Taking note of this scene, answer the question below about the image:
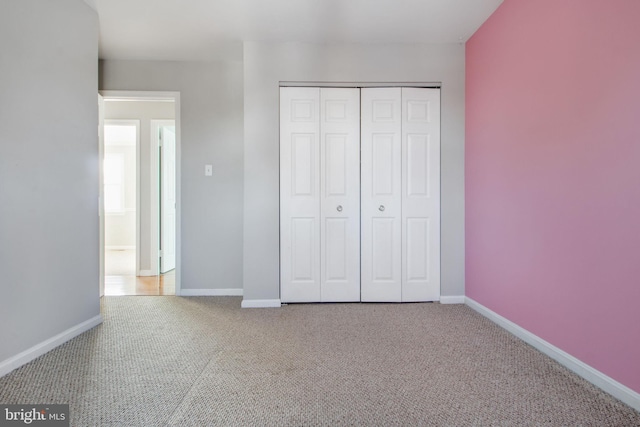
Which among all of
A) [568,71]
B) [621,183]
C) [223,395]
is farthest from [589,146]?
[223,395]

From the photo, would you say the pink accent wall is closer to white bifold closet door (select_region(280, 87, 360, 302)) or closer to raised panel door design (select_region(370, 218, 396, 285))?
raised panel door design (select_region(370, 218, 396, 285))

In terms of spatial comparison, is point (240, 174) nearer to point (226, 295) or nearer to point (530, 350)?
point (226, 295)

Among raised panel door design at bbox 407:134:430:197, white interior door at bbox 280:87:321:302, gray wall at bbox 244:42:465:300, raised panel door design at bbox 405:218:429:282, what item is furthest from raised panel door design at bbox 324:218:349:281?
raised panel door design at bbox 407:134:430:197

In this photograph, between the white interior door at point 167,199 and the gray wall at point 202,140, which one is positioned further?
the white interior door at point 167,199

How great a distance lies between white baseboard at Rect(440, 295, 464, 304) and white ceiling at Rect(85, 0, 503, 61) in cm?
242

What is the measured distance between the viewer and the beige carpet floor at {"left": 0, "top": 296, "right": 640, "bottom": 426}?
4.62 ft

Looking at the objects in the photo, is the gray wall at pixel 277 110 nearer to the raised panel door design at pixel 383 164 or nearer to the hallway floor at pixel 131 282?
the raised panel door design at pixel 383 164

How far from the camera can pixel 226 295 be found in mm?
3389

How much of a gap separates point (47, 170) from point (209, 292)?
72.4 inches

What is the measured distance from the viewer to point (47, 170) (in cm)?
207

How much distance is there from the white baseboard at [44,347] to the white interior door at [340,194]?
1.91 m

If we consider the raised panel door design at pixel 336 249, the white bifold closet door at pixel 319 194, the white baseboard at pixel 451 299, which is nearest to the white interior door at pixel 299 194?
the white bifold closet door at pixel 319 194

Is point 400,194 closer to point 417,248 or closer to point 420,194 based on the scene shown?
point 420,194

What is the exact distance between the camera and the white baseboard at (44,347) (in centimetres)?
179
